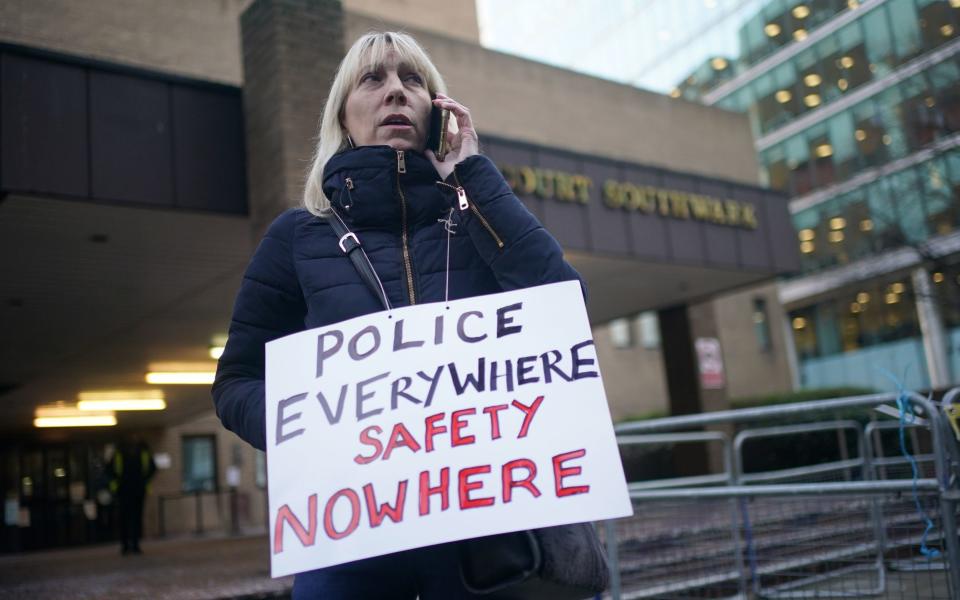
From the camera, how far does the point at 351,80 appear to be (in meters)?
2.26

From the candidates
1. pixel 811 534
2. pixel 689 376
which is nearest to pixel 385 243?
pixel 811 534

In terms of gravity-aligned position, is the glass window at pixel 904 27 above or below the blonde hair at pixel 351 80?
above

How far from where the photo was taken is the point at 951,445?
3.91 m

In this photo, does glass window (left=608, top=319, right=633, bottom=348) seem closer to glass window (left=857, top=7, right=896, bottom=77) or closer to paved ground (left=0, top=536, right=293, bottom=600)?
glass window (left=857, top=7, right=896, bottom=77)

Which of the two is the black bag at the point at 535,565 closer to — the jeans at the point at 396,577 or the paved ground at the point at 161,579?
the jeans at the point at 396,577

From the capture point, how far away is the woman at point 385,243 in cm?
185

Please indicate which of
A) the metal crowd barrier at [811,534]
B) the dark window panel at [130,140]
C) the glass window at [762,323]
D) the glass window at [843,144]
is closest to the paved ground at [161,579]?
the metal crowd barrier at [811,534]

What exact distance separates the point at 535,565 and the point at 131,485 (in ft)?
52.6

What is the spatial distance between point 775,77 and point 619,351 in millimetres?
16566

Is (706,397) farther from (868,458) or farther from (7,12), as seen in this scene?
(7,12)

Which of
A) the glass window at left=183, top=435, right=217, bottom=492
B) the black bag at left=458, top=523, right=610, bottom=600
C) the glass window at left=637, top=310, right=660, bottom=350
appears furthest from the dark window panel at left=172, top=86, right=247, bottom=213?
the glass window at left=637, top=310, right=660, bottom=350

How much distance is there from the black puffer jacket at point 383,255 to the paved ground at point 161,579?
4.76 m

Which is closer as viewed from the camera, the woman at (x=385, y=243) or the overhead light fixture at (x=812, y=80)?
the woman at (x=385, y=243)

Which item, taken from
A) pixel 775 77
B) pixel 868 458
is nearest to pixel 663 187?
pixel 868 458
